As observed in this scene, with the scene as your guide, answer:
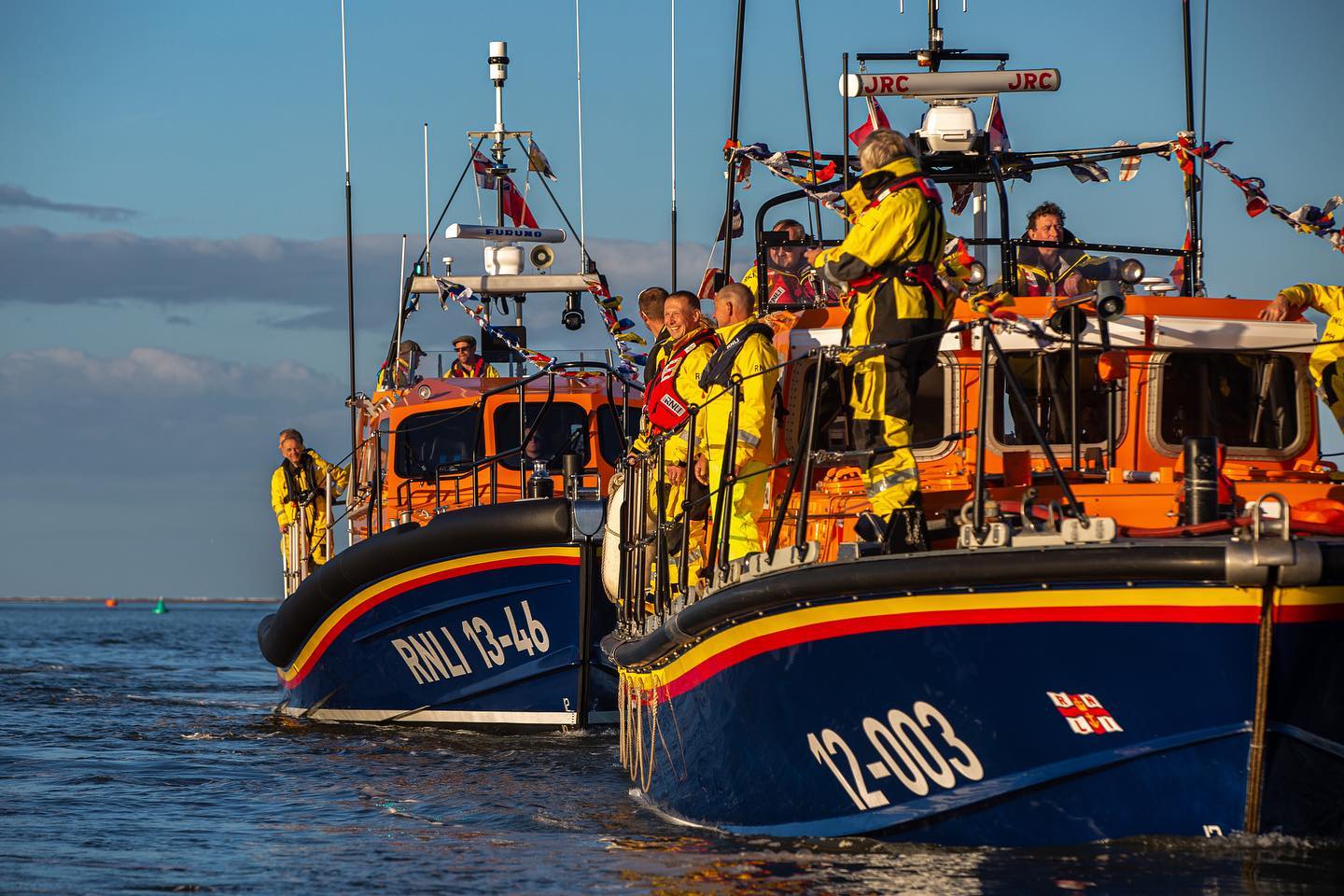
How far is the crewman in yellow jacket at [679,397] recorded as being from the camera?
7605 millimetres

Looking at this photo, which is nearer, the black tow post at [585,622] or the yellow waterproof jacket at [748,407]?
the yellow waterproof jacket at [748,407]

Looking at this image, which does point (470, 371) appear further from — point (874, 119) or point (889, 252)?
point (889, 252)

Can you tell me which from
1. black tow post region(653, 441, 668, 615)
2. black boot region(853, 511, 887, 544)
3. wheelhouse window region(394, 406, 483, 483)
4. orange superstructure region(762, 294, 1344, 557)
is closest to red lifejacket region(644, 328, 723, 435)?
black tow post region(653, 441, 668, 615)

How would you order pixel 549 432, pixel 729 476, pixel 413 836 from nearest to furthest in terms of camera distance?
1. pixel 729 476
2. pixel 413 836
3. pixel 549 432

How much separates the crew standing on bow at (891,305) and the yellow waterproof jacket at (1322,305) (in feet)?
6.41

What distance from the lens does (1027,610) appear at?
536 cm

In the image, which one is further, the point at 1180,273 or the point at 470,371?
the point at 470,371

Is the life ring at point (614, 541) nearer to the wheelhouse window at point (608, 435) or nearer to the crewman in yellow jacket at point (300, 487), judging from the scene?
the wheelhouse window at point (608, 435)

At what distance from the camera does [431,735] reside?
460 inches

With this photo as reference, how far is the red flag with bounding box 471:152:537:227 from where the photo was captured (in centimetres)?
1510

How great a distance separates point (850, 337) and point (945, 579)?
1359 millimetres

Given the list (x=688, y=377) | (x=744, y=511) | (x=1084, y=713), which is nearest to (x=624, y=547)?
(x=688, y=377)

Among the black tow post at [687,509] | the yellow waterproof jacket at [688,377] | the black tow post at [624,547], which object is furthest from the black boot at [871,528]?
the black tow post at [624,547]

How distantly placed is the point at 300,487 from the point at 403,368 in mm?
1539
